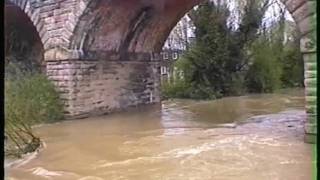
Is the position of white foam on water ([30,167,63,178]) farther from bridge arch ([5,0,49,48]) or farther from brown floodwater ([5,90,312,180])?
bridge arch ([5,0,49,48])

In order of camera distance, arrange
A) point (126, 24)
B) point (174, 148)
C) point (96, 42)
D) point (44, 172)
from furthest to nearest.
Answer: point (126, 24) < point (96, 42) < point (174, 148) < point (44, 172)

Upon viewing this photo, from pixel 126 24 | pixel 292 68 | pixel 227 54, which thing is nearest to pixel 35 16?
pixel 126 24

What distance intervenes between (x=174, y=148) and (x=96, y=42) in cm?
436

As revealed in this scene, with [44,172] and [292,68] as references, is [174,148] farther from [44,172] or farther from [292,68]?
[292,68]

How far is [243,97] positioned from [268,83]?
71.8 inches

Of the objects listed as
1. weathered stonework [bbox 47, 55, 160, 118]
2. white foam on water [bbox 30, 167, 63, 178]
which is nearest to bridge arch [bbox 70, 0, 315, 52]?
weathered stonework [bbox 47, 55, 160, 118]

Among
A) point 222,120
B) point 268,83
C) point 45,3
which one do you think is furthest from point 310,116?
point 268,83

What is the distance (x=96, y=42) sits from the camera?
373 inches

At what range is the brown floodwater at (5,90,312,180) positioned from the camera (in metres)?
4.29

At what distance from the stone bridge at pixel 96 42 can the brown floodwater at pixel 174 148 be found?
635 mm

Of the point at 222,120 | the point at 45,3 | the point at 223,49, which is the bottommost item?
the point at 222,120
